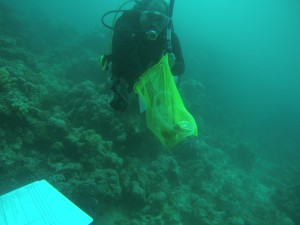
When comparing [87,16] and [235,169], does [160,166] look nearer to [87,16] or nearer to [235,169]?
[235,169]

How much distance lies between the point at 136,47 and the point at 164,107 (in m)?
→ 0.69

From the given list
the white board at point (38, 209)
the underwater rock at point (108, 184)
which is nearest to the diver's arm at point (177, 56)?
the white board at point (38, 209)

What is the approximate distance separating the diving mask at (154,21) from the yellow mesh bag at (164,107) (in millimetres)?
303

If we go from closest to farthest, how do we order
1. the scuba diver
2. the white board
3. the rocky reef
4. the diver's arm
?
the white board < the scuba diver < the diver's arm < the rocky reef

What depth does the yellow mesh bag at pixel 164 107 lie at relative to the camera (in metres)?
2.16

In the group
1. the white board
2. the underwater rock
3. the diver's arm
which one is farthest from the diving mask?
the underwater rock

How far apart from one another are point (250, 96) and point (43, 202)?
22.8m

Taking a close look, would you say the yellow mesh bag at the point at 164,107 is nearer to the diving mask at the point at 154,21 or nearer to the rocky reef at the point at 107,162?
the diving mask at the point at 154,21

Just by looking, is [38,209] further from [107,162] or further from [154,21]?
[107,162]

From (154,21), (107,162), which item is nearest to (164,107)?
(154,21)

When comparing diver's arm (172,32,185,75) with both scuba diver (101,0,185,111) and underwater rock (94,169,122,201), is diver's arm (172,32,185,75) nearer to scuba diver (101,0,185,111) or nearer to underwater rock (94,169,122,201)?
scuba diver (101,0,185,111)

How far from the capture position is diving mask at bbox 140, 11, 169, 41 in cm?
254

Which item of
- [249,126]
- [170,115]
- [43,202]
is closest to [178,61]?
[170,115]

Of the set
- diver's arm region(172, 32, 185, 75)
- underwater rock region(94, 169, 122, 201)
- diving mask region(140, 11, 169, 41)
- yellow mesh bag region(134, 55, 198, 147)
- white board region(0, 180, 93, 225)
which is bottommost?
underwater rock region(94, 169, 122, 201)
